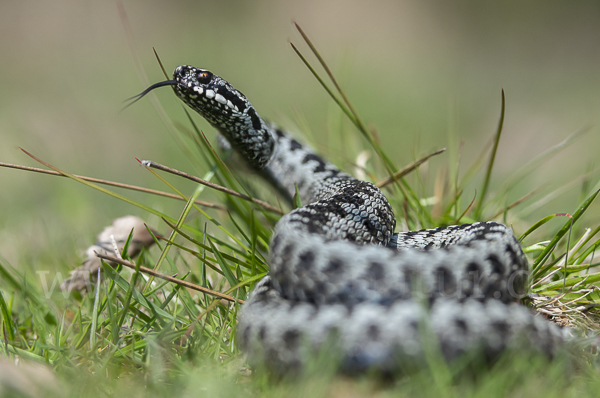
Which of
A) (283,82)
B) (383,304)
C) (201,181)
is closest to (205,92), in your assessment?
(201,181)

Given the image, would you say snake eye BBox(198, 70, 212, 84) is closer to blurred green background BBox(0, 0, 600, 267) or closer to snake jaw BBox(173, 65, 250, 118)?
snake jaw BBox(173, 65, 250, 118)

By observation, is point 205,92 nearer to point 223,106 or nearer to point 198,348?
point 223,106

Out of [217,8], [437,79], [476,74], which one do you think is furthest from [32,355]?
[217,8]

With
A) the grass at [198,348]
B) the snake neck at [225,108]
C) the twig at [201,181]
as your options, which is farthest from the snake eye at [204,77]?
→ the twig at [201,181]

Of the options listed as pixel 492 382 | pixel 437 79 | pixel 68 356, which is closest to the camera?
pixel 492 382

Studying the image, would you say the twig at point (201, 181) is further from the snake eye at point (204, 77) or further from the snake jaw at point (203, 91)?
the snake eye at point (204, 77)

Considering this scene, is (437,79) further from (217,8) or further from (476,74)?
(217,8)
